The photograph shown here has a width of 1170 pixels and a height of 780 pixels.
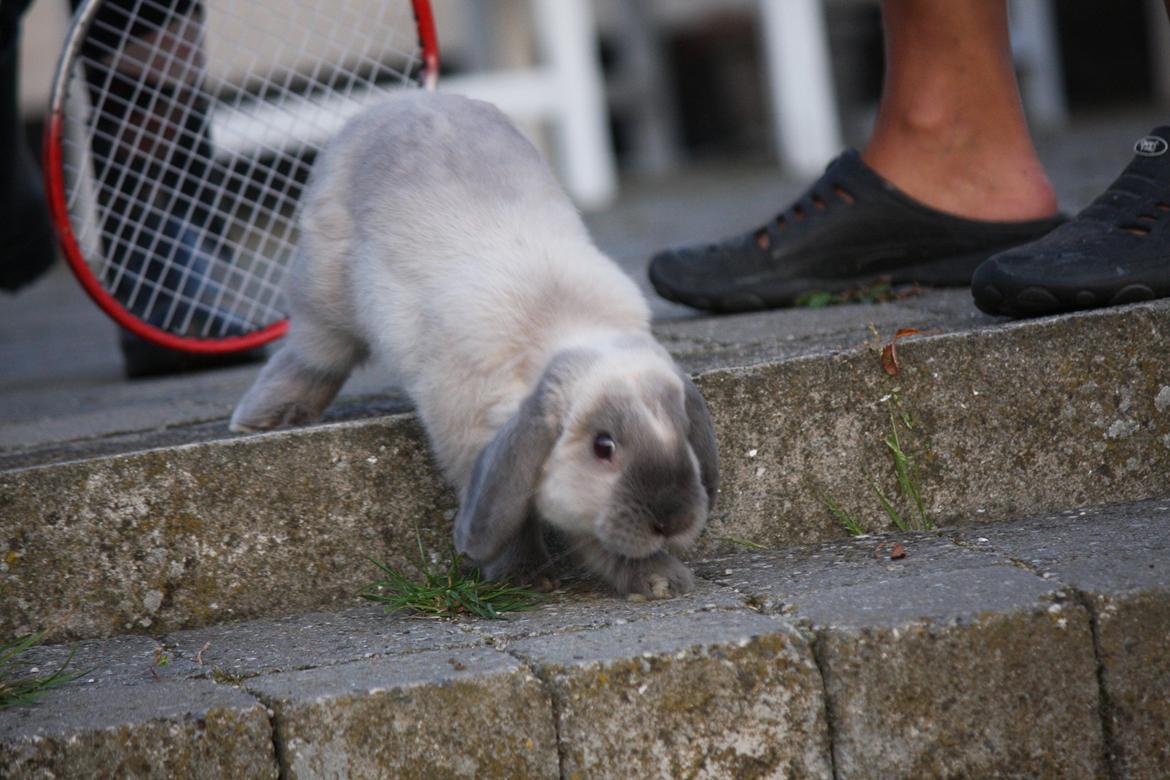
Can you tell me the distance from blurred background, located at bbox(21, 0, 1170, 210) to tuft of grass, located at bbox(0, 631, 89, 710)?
426 centimetres

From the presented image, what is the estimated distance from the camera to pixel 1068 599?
1.82 metres

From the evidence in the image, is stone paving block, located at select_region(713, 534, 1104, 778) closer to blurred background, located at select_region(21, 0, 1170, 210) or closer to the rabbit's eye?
the rabbit's eye

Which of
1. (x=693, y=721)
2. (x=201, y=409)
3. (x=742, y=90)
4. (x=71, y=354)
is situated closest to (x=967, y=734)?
(x=693, y=721)

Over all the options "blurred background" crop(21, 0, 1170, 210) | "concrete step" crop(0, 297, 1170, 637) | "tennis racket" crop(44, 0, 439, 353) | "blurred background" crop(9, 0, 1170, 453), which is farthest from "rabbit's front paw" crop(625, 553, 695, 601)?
"blurred background" crop(21, 0, 1170, 210)

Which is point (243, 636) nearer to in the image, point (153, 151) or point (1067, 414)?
point (1067, 414)

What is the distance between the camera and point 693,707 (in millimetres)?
1777

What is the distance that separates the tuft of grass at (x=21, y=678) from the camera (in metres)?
1.82

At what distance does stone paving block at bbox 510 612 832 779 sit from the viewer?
1.76 metres

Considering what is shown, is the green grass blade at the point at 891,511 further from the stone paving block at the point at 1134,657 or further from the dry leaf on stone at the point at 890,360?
the stone paving block at the point at 1134,657

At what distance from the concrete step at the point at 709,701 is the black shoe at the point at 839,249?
1249mm

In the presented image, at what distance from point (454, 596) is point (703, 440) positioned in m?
0.45

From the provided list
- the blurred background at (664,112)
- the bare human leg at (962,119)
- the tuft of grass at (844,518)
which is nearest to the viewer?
the tuft of grass at (844,518)

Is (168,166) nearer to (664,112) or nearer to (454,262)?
(454,262)

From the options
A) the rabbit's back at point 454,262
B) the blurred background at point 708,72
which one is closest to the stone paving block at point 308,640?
the rabbit's back at point 454,262
